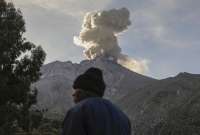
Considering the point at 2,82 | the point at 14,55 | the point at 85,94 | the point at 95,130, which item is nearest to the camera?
the point at 95,130

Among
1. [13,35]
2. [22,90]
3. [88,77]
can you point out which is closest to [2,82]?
[22,90]

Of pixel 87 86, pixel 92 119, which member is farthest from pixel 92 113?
pixel 87 86

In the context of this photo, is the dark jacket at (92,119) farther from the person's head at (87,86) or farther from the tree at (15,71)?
the tree at (15,71)

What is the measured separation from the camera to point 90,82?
5.58 meters

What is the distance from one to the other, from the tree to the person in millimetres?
18711

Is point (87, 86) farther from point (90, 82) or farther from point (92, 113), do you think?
point (92, 113)

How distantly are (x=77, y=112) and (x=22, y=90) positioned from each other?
20231 mm

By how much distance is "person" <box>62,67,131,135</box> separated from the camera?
515cm

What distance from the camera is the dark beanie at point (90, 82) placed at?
555 centimetres

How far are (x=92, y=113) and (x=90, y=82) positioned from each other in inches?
19.5

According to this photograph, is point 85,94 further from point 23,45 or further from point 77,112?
point 23,45

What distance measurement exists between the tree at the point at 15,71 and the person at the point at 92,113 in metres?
18.7

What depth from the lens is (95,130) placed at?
5.16 meters

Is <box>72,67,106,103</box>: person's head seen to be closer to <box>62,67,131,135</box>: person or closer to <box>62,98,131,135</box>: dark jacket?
<box>62,67,131,135</box>: person
